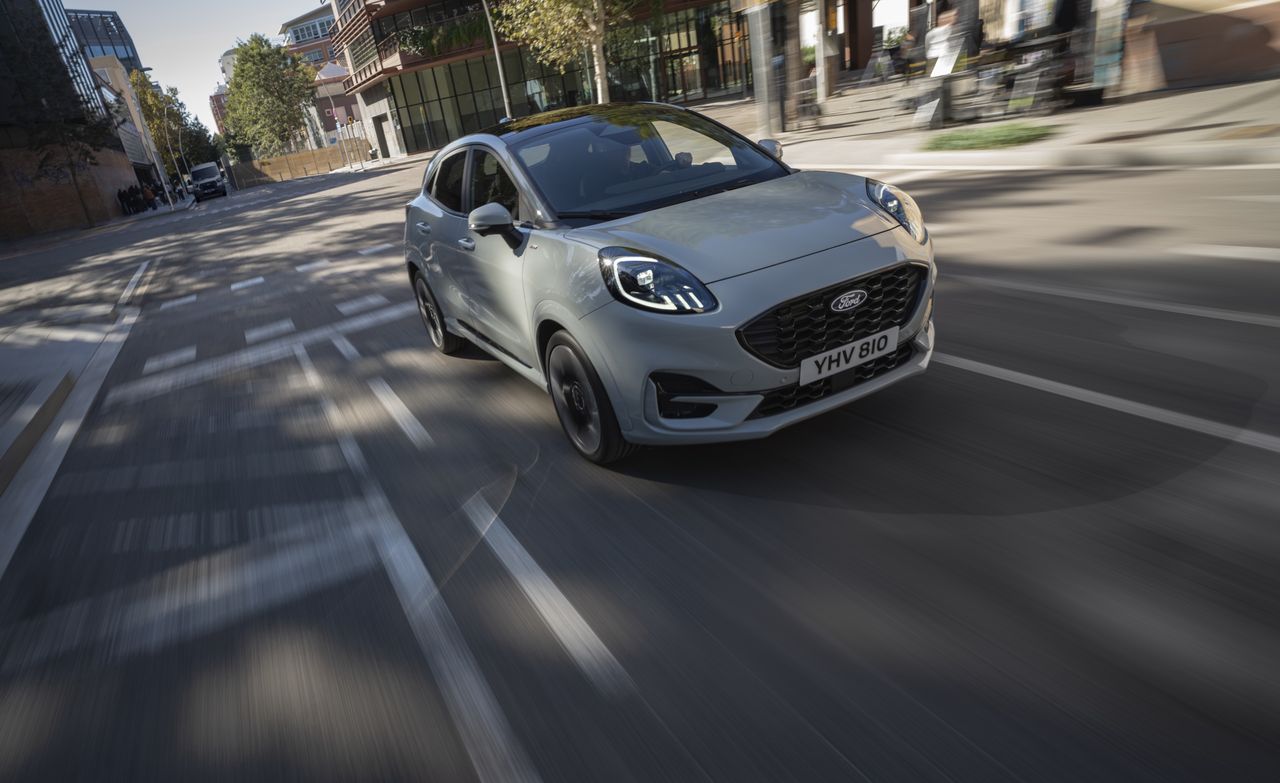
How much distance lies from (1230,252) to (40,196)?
47.4 meters

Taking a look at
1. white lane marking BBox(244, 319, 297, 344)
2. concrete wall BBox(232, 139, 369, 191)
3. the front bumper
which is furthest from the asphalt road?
concrete wall BBox(232, 139, 369, 191)

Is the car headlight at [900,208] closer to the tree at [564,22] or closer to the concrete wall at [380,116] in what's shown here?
the tree at [564,22]

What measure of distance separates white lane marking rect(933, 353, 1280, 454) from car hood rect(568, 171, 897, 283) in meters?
1.26

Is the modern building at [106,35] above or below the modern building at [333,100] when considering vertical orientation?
above

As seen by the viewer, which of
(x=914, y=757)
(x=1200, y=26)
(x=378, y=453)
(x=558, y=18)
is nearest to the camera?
(x=914, y=757)

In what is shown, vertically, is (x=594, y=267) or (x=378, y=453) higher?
(x=594, y=267)

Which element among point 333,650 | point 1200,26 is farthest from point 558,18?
point 333,650

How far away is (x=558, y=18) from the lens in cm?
2862

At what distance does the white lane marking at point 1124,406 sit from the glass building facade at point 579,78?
39838 millimetres

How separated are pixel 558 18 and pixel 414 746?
29838 mm

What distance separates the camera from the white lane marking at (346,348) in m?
7.08

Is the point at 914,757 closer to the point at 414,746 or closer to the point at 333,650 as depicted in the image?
the point at 414,746

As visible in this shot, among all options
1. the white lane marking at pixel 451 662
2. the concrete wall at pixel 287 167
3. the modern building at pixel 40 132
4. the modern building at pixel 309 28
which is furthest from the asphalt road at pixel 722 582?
the modern building at pixel 309 28

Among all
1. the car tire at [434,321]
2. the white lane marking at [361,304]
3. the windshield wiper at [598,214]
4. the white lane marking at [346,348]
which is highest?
the windshield wiper at [598,214]
